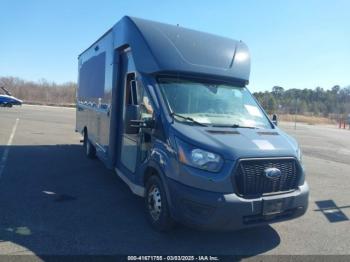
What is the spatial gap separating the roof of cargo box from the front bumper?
183 cm

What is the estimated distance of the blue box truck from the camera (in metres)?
4.48

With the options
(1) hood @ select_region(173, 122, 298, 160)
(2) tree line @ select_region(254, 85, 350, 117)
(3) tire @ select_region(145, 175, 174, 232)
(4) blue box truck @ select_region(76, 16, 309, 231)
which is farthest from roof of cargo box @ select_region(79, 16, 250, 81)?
(2) tree line @ select_region(254, 85, 350, 117)

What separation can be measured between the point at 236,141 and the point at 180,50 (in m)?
1.79

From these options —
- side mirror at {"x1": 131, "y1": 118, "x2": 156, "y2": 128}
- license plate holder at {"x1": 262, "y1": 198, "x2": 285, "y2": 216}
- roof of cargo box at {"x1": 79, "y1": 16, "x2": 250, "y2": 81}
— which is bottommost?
license plate holder at {"x1": 262, "y1": 198, "x2": 285, "y2": 216}

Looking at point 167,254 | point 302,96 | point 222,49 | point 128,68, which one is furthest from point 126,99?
point 302,96

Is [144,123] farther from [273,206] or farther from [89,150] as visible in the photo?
[89,150]

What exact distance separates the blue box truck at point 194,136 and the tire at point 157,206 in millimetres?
14

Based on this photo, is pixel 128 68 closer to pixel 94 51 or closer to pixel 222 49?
pixel 222 49

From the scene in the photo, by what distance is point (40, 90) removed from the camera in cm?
9319

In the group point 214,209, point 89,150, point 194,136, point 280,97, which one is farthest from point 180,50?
point 280,97

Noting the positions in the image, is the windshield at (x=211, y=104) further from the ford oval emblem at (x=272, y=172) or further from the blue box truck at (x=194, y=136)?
the ford oval emblem at (x=272, y=172)

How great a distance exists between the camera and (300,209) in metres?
5.07

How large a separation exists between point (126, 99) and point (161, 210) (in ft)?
7.67

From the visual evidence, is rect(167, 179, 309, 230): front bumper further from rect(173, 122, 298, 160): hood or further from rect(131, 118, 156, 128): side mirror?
rect(131, 118, 156, 128): side mirror
